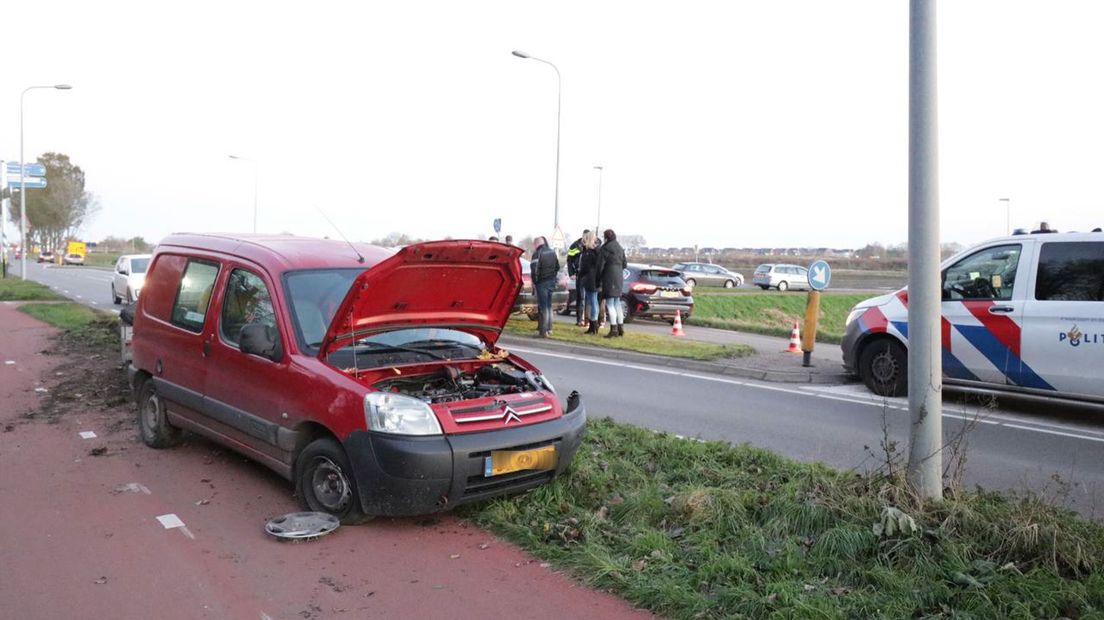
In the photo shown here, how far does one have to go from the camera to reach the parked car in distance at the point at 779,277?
47.0 m

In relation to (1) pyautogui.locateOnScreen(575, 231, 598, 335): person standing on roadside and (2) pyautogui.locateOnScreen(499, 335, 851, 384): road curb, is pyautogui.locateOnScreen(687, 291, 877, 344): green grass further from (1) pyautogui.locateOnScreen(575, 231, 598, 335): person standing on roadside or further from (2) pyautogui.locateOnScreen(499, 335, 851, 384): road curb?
(2) pyautogui.locateOnScreen(499, 335, 851, 384): road curb

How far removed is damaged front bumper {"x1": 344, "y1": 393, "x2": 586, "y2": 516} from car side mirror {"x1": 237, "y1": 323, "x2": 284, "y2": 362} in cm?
93

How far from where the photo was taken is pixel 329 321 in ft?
18.8

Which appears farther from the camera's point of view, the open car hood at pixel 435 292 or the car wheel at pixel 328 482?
the open car hood at pixel 435 292

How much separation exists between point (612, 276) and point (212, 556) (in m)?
11.8

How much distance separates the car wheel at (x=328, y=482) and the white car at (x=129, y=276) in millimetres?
19774

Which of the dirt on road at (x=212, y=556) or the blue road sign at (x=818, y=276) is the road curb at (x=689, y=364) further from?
the dirt on road at (x=212, y=556)

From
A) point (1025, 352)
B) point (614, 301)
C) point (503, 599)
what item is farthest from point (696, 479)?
point (614, 301)

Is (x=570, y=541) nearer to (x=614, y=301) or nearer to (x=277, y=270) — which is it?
(x=277, y=270)

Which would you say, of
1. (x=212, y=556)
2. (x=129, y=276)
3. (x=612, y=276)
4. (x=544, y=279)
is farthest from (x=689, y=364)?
(x=129, y=276)

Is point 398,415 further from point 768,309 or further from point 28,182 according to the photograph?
point 28,182

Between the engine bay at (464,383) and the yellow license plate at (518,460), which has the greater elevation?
the engine bay at (464,383)

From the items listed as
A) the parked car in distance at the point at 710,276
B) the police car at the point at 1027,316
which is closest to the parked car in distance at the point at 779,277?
the parked car in distance at the point at 710,276

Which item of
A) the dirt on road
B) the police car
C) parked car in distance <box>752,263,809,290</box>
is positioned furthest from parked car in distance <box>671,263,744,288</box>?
the dirt on road
